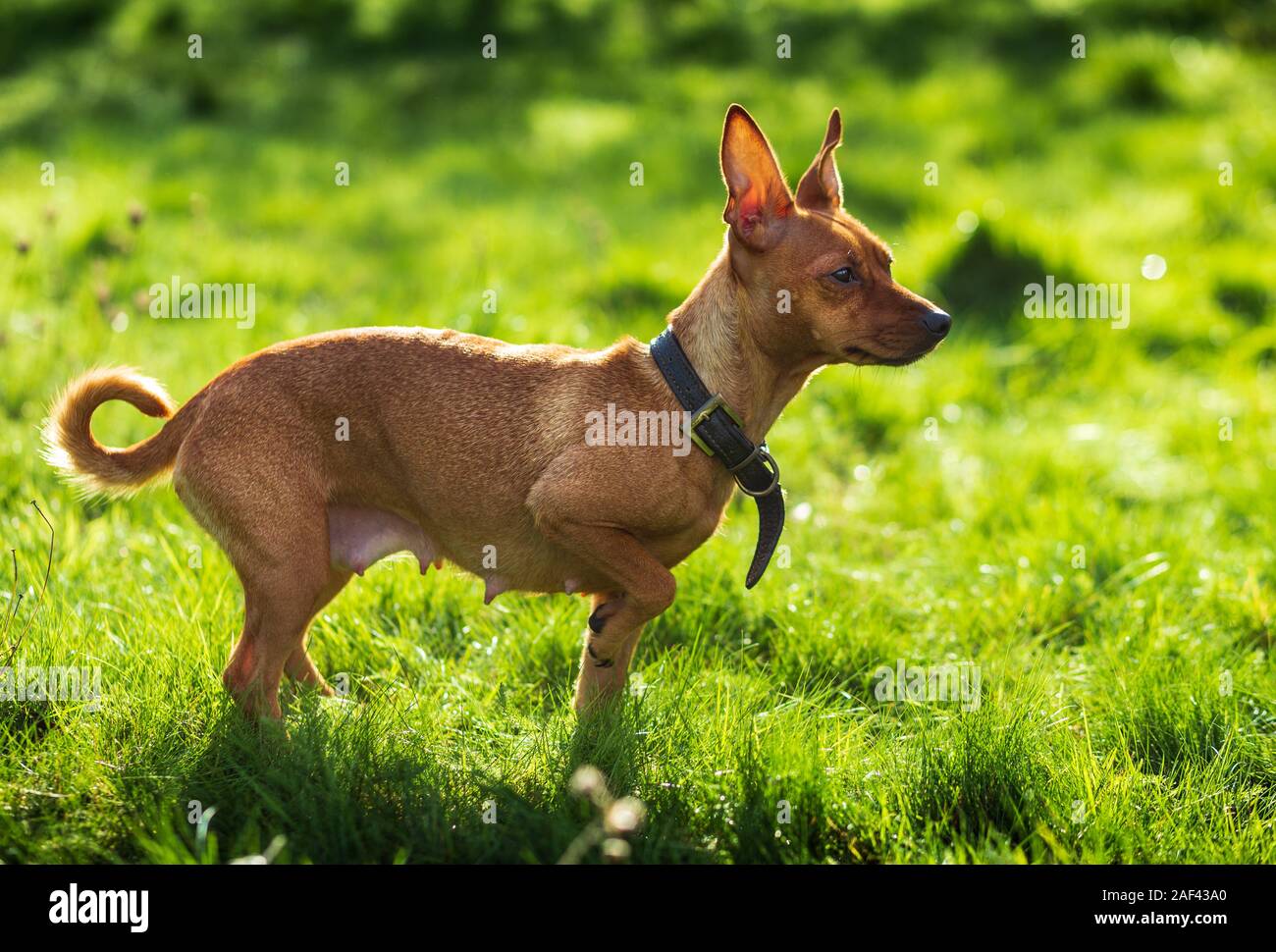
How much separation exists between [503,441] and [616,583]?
0.53 meters

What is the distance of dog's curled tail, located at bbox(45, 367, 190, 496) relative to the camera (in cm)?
384

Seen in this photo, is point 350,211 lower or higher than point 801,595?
higher

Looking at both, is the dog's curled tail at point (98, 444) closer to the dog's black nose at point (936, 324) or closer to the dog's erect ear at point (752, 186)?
the dog's erect ear at point (752, 186)

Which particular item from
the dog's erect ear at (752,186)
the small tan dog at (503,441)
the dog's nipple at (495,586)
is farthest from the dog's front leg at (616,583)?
the dog's erect ear at (752,186)

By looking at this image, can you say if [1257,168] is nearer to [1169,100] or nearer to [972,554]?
[1169,100]

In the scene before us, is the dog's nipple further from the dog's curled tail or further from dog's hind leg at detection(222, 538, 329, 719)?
the dog's curled tail

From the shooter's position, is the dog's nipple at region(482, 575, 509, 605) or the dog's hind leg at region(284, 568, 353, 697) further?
the dog's hind leg at region(284, 568, 353, 697)

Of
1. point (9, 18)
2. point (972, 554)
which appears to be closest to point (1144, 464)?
point (972, 554)

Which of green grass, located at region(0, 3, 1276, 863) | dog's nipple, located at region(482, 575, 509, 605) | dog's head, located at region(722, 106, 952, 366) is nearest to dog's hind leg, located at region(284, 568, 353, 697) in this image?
green grass, located at region(0, 3, 1276, 863)

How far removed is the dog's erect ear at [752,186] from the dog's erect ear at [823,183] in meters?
0.31

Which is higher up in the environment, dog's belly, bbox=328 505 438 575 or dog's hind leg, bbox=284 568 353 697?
dog's belly, bbox=328 505 438 575

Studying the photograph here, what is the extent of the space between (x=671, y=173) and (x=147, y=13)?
219 inches

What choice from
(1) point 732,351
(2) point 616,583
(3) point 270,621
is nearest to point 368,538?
(3) point 270,621

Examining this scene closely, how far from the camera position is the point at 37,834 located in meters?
3.22
